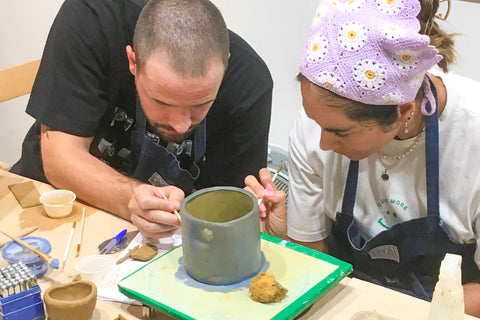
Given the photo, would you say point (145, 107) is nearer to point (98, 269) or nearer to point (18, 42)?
point (98, 269)

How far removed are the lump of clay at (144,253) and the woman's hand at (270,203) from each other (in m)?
0.29

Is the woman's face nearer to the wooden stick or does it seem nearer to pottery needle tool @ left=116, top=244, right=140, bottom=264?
pottery needle tool @ left=116, top=244, right=140, bottom=264

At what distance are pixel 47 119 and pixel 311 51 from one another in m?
0.87

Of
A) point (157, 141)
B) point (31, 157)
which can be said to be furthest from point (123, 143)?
point (31, 157)

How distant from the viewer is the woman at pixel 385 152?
1.29 metres

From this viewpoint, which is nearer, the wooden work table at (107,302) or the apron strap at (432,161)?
the wooden work table at (107,302)

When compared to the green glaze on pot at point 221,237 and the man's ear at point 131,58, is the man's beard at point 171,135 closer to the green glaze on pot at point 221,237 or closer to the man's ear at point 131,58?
the man's ear at point 131,58

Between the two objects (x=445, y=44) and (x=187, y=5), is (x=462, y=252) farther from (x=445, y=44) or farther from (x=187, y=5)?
(x=187, y=5)

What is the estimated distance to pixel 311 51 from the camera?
4.42 ft

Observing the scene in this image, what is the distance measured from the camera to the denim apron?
1823 millimetres

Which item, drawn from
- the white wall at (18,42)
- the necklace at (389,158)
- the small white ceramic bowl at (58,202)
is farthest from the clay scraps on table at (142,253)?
the white wall at (18,42)

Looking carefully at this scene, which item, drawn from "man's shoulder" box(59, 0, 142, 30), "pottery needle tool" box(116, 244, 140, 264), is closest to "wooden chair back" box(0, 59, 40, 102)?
"man's shoulder" box(59, 0, 142, 30)

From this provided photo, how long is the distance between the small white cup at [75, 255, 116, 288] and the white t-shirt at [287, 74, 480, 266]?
0.64 meters

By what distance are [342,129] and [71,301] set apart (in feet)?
2.43
